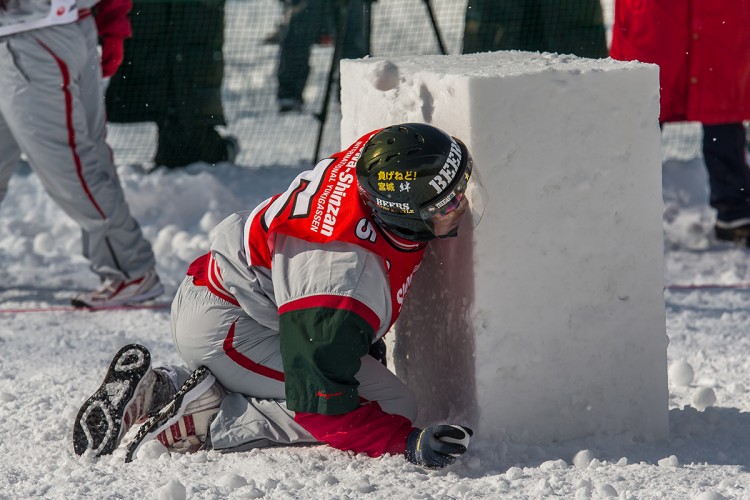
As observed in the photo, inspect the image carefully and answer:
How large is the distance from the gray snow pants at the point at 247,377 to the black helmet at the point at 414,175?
540mm

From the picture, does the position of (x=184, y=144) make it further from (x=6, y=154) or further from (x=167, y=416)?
(x=167, y=416)

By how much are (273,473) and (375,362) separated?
461 millimetres

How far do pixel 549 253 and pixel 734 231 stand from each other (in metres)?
2.93

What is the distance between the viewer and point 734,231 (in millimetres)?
5559

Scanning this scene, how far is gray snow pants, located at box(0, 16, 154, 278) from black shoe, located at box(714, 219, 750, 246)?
2683mm

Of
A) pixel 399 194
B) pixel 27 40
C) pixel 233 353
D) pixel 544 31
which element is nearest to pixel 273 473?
pixel 233 353

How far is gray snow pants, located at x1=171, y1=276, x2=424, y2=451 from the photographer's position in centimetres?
308

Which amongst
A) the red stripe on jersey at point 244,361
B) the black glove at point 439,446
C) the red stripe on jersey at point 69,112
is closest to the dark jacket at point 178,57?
the red stripe on jersey at point 69,112

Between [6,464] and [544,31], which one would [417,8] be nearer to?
[544,31]

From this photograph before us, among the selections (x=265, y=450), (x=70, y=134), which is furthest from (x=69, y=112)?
(x=265, y=450)

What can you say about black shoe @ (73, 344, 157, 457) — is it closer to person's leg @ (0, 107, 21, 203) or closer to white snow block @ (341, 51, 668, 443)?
white snow block @ (341, 51, 668, 443)

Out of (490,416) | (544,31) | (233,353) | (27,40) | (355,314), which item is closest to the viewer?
(355,314)

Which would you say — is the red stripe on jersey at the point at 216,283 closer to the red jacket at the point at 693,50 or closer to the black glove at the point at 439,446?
the black glove at the point at 439,446

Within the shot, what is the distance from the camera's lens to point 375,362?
318 centimetres
